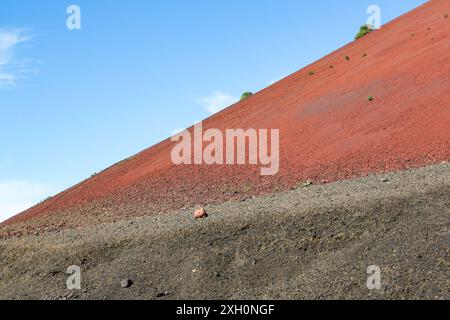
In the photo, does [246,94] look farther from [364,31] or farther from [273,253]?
[273,253]

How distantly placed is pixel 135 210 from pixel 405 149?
24.1 feet

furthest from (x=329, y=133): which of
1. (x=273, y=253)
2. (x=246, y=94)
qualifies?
(x=246, y=94)

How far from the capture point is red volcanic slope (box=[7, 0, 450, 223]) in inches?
666

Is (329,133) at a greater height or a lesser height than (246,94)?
lesser

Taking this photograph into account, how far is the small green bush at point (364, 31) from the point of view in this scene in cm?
3853

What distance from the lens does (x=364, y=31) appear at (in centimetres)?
3881

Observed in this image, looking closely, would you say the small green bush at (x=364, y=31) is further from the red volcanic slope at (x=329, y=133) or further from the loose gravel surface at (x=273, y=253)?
the loose gravel surface at (x=273, y=253)

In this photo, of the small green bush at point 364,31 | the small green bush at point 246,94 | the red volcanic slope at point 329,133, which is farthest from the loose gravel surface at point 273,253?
the small green bush at point 364,31

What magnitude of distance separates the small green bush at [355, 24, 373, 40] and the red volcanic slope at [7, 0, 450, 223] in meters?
7.78

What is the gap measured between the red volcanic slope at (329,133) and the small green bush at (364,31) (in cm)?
778

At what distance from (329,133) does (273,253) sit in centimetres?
1135

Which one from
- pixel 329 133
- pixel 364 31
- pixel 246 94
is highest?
pixel 364 31

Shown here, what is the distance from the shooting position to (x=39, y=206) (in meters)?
21.9
